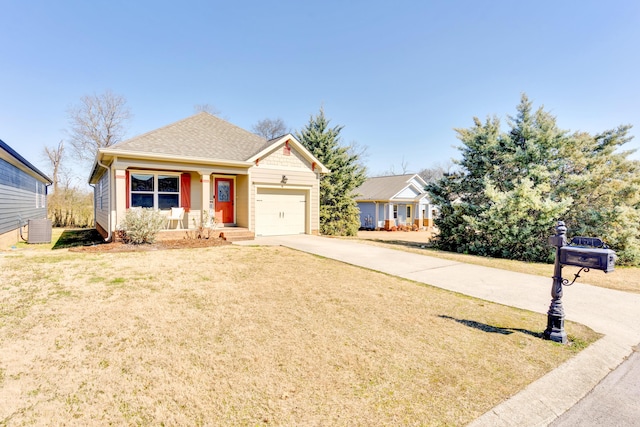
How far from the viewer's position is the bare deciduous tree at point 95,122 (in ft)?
96.3

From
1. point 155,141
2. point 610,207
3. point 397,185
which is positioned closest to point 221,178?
point 155,141

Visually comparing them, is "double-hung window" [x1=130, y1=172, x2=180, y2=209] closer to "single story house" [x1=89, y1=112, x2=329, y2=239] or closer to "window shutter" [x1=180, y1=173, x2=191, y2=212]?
"single story house" [x1=89, y1=112, x2=329, y2=239]

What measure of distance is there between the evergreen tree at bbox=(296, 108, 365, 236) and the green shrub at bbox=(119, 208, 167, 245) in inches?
398

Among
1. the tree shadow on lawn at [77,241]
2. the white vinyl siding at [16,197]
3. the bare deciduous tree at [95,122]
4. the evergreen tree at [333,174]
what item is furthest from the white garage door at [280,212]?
the bare deciduous tree at [95,122]

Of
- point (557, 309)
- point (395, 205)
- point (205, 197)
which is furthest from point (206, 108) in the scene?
point (557, 309)

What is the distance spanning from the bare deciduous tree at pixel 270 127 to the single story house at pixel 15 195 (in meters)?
32.9

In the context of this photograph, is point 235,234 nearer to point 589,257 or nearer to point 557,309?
point 557,309

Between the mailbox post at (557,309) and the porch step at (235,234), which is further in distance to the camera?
the porch step at (235,234)

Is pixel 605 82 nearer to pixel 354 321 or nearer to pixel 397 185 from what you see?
pixel 354 321

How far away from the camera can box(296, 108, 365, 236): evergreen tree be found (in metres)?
18.7

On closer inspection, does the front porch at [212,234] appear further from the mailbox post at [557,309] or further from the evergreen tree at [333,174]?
the mailbox post at [557,309]

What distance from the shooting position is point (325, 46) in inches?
632

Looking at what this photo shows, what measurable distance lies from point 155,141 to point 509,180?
14092 millimetres

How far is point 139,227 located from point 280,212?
586cm
